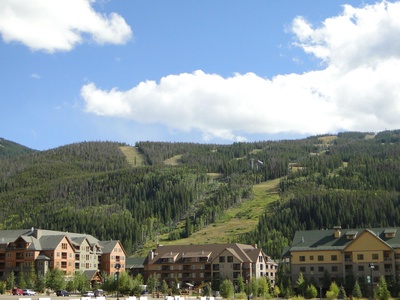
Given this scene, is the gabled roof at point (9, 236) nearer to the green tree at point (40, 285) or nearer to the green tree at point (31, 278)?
the green tree at point (31, 278)

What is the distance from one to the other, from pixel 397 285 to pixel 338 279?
45.2 ft

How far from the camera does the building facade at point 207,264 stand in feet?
477

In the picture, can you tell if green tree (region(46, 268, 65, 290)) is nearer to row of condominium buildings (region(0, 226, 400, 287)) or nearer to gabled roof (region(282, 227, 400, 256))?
row of condominium buildings (region(0, 226, 400, 287))

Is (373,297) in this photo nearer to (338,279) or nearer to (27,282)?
(338,279)

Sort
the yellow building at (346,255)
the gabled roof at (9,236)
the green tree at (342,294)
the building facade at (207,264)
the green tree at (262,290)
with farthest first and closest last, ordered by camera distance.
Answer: the gabled roof at (9,236) < the building facade at (207,264) < the yellow building at (346,255) < the green tree at (262,290) < the green tree at (342,294)

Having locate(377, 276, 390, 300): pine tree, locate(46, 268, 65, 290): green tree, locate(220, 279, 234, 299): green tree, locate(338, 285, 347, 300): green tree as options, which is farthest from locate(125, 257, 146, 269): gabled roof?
locate(377, 276, 390, 300): pine tree

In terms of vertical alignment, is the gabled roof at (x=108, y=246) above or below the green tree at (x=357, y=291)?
above

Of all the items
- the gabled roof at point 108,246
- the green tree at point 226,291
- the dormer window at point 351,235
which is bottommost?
the green tree at point 226,291

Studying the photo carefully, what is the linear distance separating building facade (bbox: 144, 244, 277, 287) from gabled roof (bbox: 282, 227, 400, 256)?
16347mm

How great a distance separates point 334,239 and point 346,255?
570 cm

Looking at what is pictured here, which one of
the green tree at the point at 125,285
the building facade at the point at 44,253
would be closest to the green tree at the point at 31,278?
the building facade at the point at 44,253

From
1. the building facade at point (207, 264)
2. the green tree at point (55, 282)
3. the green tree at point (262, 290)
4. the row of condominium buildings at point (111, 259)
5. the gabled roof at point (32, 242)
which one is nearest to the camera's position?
the green tree at point (262, 290)

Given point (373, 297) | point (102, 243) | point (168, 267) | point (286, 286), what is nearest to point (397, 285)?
point (373, 297)

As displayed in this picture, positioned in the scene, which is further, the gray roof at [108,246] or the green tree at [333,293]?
the gray roof at [108,246]
